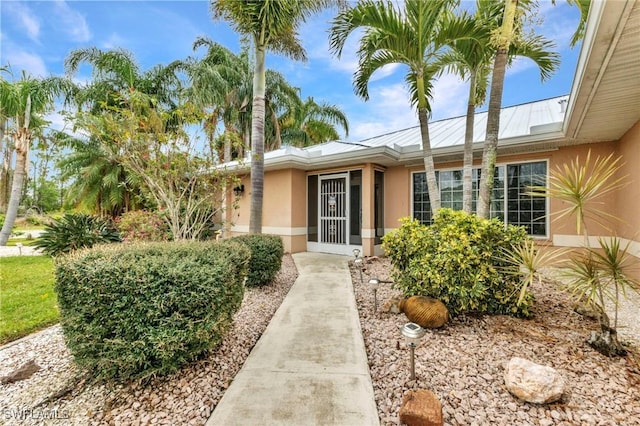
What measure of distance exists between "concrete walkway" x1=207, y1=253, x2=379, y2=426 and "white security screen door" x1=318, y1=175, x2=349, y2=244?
4994 millimetres

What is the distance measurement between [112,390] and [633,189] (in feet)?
27.4

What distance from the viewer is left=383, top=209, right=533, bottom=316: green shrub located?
3643 millimetres

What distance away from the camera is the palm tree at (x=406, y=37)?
15.8 ft

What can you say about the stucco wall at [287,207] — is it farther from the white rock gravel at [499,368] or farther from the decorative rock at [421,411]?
the decorative rock at [421,411]

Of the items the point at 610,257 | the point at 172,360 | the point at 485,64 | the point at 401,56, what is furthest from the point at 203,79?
the point at 610,257

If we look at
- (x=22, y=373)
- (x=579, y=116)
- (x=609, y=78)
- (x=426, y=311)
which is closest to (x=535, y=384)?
(x=426, y=311)

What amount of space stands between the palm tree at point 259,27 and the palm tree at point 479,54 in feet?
11.5

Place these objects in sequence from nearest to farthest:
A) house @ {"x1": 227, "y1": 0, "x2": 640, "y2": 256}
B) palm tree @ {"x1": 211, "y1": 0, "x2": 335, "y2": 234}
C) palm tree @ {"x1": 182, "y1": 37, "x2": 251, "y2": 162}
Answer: house @ {"x1": 227, "y1": 0, "x2": 640, "y2": 256}
palm tree @ {"x1": 211, "y1": 0, "x2": 335, "y2": 234}
palm tree @ {"x1": 182, "y1": 37, "x2": 251, "y2": 162}

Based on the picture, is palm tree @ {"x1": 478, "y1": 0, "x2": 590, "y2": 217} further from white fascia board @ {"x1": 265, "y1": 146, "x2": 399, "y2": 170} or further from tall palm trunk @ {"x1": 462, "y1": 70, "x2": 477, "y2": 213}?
white fascia board @ {"x1": 265, "y1": 146, "x2": 399, "y2": 170}

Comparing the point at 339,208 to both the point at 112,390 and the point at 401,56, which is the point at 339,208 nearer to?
the point at 401,56

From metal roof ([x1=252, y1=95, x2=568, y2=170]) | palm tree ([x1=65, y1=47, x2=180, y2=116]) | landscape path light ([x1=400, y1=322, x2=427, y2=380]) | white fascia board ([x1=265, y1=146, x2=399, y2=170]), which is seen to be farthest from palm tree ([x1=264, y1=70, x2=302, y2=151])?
landscape path light ([x1=400, y1=322, x2=427, y2=380])

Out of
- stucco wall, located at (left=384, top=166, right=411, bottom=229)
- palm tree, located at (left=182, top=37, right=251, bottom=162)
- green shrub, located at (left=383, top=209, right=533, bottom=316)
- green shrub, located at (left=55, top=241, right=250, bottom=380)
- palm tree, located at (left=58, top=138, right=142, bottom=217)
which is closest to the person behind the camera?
green shrub, located at (left=55, top=241, right=250, bottom=380)

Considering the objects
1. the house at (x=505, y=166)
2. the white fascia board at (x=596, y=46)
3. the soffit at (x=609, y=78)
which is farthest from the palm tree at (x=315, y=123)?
the white fascia board at (x=596, y=46)

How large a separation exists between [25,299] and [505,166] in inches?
436
